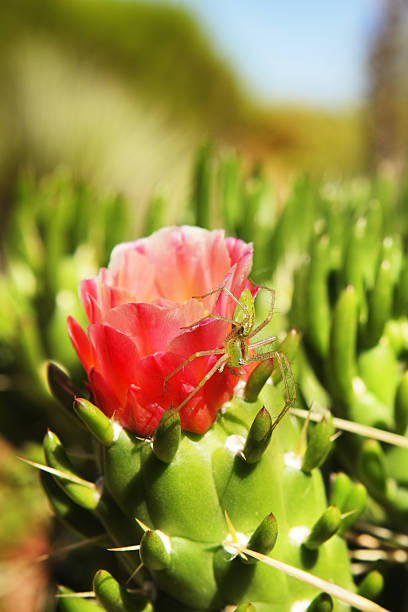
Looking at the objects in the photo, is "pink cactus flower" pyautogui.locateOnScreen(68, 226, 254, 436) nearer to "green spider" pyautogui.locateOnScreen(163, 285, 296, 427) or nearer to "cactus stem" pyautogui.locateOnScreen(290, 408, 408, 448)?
"green spider" pyautogui.locateOnScreen(163, 285, 296, 427)

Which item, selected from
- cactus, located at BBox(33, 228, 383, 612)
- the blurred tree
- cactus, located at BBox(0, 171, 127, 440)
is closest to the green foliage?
cactus, located at BBox(33, 228, 383, 612)

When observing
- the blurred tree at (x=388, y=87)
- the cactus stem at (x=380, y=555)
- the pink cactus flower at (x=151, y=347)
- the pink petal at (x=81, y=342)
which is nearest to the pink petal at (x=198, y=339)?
the pink cactus flower at (x=151, y=347)

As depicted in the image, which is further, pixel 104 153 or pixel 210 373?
pixel 104 153

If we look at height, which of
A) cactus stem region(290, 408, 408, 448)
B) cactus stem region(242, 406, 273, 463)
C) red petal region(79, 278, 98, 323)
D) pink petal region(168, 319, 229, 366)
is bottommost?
cactus stem region(290, 408, 408, 448)

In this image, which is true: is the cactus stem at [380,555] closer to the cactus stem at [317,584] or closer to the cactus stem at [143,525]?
the cactus stem at [317,584]

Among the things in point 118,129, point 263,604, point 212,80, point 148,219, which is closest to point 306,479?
point 263,604

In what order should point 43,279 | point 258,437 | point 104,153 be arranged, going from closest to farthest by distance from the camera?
1. point 258,437
2. point 43,279
3. point 104,153

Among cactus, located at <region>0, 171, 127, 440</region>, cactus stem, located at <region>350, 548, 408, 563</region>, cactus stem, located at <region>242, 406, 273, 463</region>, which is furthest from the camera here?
cactus, located at <region>0, 171, 127, 440</region>

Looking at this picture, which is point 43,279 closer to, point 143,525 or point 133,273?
point 133,273

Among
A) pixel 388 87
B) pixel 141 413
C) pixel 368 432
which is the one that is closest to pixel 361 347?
pixel 368 432
